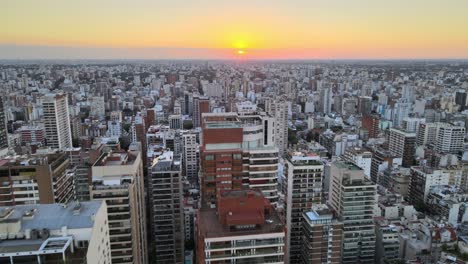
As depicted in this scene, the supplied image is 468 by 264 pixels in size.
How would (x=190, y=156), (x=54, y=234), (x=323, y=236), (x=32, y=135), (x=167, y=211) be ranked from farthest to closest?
(x=32, y=135) → (x=190, y=156) → (x=167, y=211) → (x=323, y=236) → (x=54, y=234)

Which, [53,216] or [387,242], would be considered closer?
[53,216]

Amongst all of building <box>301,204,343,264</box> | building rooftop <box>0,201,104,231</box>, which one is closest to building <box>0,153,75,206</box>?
building rooftop <box>0,201,104,231</box>

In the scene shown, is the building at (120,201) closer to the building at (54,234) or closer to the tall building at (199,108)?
the building at (54,234)

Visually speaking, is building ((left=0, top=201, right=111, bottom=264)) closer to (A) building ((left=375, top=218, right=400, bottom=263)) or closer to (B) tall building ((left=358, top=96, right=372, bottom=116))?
(A) building ((left=375, top=218, right=400, bottom=263))

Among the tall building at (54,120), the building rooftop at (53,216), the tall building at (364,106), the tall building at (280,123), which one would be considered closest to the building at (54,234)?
the building rooftop at (53,216)

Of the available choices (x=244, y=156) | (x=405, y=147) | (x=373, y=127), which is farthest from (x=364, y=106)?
(x=244, y=156)

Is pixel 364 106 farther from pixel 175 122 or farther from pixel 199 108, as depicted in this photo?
pixel 175 122

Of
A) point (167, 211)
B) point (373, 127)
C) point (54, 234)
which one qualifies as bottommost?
point (373, 127)
